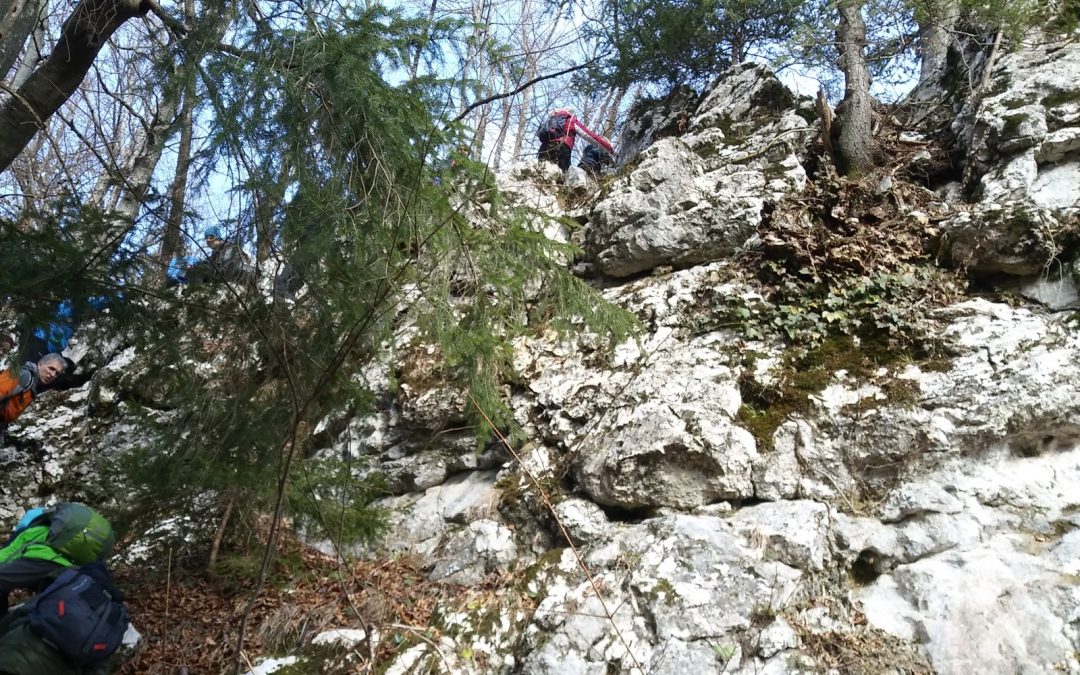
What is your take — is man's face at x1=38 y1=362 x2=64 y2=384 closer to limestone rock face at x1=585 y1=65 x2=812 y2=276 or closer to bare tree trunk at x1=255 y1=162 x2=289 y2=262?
bare tree trunk at x1=255 y1=162 x2=289 y2=262

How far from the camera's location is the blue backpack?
342cm

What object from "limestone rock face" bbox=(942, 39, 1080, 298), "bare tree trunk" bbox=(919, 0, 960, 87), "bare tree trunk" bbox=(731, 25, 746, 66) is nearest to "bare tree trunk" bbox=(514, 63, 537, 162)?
"bare tree trunk" bbox=(731, 25, 746, 66)

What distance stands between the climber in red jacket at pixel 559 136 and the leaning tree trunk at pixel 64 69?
5.82 m

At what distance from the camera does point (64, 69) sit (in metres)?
3.97

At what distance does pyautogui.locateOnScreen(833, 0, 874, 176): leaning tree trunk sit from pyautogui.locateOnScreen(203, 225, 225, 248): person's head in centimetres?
614

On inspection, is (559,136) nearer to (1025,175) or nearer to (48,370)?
(1025,175)

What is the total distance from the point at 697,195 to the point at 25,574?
20.4 feet

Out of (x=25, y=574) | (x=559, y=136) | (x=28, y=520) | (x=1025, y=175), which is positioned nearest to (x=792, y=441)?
(x=1025, y=175)

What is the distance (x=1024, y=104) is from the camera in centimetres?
583

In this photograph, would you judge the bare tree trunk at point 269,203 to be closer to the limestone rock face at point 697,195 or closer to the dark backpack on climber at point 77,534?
the dark backpack on climber at point 77,534

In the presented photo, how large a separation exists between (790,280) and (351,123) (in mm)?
3804

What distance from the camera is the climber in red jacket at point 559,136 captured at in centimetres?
927

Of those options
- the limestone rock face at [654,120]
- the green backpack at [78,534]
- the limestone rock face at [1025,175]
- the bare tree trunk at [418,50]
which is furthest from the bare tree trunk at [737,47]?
the green backpack at [78,534]

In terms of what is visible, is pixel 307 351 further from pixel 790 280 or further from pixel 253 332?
pixel 790 280
